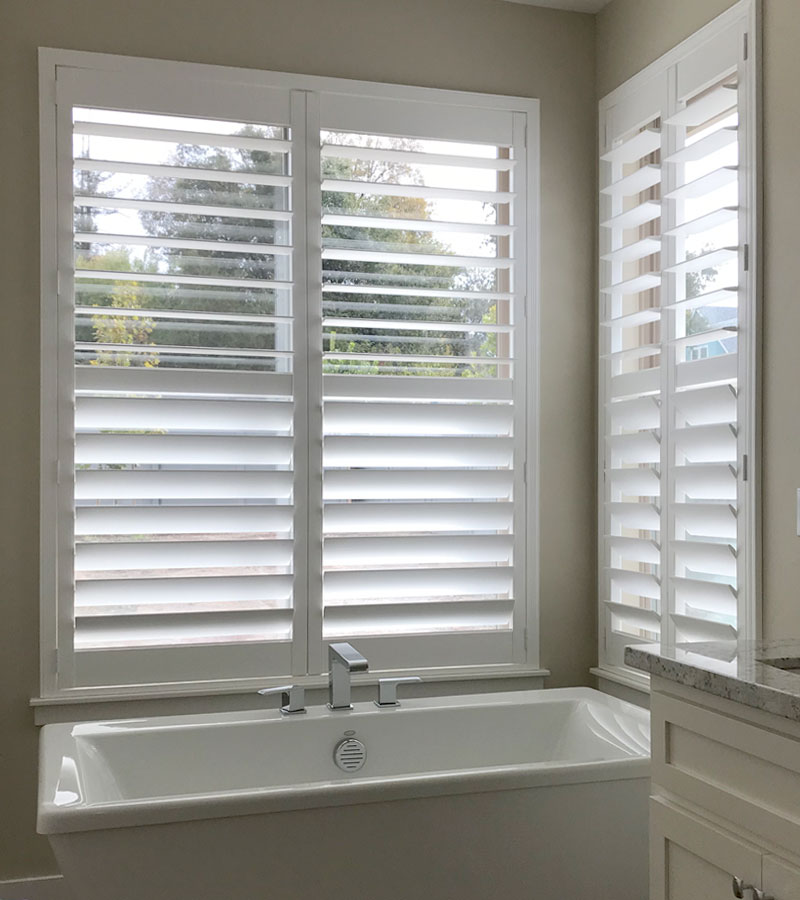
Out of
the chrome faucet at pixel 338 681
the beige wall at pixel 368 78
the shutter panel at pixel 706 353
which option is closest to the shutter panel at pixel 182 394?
the beige wall at pixel 368 78

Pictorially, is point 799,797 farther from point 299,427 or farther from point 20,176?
point 20,176

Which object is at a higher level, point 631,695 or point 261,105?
point 261,105

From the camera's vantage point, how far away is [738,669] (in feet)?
6.01

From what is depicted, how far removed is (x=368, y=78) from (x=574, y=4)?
73 cm

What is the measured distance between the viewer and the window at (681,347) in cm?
264

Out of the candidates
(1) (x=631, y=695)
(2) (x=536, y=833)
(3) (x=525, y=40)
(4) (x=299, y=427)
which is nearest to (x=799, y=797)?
(2) (x=536, y=833)

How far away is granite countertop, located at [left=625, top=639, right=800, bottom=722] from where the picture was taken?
65.2 inches

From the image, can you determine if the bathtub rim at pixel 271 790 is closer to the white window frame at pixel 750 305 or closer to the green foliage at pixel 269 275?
the white window frame at pixel 750 305

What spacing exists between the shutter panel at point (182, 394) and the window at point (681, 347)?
102cm

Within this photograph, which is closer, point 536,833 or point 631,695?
point 536,833

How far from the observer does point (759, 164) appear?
2.59 m

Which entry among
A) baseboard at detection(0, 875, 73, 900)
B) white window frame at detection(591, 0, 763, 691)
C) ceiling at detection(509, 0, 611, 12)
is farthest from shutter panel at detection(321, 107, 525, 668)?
baseboard at detection(0, 875, 73, 900)

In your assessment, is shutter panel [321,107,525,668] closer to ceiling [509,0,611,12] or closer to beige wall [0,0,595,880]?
beige wall [0,0,595,880]

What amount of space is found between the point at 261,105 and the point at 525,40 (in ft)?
3.03
